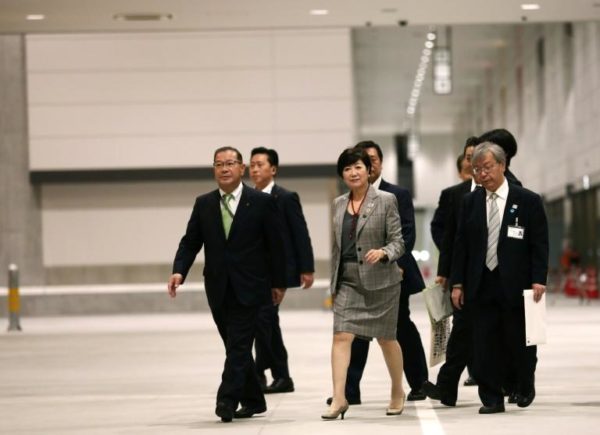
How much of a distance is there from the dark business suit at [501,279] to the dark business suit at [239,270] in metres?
1.24

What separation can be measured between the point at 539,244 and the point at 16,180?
68.0 feet

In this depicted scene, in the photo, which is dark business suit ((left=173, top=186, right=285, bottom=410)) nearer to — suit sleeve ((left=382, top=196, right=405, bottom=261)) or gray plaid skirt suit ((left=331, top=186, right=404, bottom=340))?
gray plaid skirt suit ((left=331, top=186, right=404, bottom=340))

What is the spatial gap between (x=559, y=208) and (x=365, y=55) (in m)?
8.26

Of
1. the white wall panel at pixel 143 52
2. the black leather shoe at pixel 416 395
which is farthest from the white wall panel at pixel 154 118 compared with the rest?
the black leather shoe at pixel 416 395

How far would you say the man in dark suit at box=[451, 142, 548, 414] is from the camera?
8.47 meters

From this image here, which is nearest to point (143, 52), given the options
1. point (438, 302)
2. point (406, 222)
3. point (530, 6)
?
point (530, 6)

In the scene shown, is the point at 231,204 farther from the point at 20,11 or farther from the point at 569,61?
the point at 569,61

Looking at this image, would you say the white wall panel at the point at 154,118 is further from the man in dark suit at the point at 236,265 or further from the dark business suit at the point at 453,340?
the man in dark suit at the point at 236,265

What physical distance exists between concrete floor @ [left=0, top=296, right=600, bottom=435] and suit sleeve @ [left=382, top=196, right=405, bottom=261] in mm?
1086

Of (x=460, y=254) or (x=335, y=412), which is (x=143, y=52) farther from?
(x=335, y=412)

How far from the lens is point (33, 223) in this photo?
27.9 metres

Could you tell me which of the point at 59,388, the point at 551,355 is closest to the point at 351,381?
the point at 59,388

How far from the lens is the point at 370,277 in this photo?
8.41m

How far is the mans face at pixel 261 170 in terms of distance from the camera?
34.5 feet
